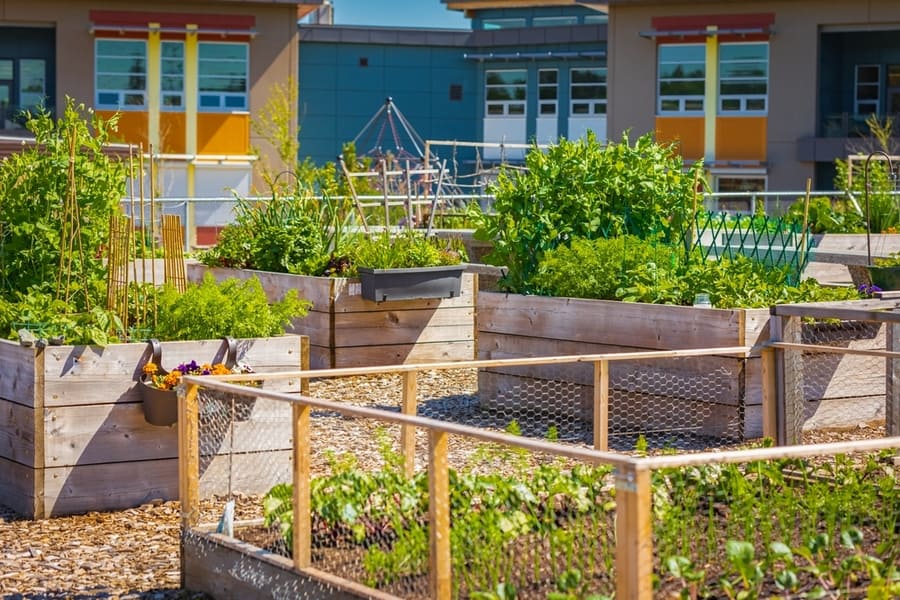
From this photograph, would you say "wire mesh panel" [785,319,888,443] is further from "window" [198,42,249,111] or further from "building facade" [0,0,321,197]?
"window" [198,42,249,111]

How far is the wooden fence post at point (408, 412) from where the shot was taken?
6.67 meters

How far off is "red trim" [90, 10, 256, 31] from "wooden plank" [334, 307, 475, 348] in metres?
26.0

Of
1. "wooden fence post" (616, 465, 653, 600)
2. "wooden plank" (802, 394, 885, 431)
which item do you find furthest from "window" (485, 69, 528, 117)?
"wooden fence post" (616, 465, 653, 600)

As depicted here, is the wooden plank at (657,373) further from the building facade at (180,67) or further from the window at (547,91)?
the window at (547,91)

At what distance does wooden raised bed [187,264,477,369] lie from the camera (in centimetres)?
1158

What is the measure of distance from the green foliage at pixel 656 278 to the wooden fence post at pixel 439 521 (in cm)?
491

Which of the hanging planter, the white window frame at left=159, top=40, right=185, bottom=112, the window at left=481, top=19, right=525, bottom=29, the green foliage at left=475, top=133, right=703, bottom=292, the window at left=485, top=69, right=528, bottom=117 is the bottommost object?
the hanging planter

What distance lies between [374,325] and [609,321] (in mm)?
2581

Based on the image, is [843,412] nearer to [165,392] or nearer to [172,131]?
[165,392]

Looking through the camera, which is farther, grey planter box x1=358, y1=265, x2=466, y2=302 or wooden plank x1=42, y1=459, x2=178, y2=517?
grey planter box x1=358, y1=265, x2=466, y2=302

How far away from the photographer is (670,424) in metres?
9.30

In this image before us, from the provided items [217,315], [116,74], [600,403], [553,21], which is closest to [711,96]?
[116,74]

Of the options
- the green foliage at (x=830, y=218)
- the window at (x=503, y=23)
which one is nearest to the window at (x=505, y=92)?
the window at (x=503, y=23)

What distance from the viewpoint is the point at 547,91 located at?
158 ft
